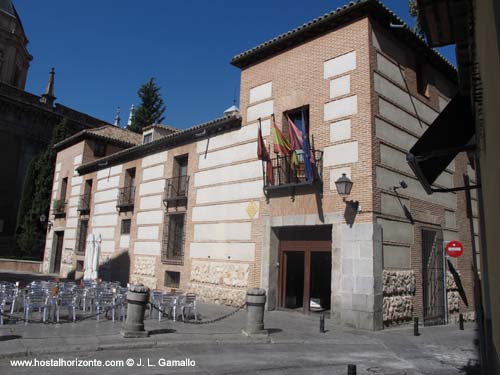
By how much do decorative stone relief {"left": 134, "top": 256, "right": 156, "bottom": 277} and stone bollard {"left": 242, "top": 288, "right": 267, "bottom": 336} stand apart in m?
9.85

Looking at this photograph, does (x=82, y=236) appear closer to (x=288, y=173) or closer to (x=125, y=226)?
(x=125, y=226)

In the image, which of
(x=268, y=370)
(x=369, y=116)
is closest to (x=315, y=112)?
(x=369, y=116)

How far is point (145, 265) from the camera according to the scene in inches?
730

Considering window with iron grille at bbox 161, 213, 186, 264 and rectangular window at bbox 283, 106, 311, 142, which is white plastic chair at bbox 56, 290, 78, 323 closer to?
window with iron grille at bbox 161, 213, 186, 264

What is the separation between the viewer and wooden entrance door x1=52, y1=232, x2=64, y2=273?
89.1ft

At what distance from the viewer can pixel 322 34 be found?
43.5 feet

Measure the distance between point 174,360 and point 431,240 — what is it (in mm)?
9780

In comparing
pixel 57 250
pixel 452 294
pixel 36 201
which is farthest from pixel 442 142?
pixel 36 201

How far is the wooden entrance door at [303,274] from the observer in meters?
12.4

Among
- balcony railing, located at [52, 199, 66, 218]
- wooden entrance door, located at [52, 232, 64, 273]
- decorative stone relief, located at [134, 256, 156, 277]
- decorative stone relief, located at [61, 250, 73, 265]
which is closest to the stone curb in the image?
decorative stone relief, located at [134, 256, 156, 277]

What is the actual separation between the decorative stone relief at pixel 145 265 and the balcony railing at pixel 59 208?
34.2 feet

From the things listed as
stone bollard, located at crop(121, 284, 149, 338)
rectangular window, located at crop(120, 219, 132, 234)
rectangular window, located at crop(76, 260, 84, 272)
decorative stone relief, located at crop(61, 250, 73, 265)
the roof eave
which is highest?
the roof eave

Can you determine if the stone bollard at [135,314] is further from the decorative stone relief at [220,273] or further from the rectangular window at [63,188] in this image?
the rectangular window at [63,188]

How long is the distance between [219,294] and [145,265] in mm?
5283
